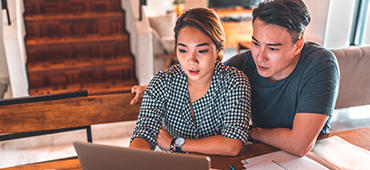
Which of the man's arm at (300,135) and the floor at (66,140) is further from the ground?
the man's arm at (300,135)

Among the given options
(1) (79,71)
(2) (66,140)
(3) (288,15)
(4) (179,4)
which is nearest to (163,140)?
(3) (288,15)

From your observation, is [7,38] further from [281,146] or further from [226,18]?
[226,18]

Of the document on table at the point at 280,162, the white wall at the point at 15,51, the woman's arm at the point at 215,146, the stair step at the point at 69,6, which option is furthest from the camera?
the stair step at the point at 69,6

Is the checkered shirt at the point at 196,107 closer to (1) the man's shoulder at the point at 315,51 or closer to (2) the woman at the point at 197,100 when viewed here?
(2) the woman at the point at 197,100

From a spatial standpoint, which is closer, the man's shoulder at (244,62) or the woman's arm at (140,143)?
the woman's arm at (140,143)

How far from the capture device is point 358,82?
2.17 meters

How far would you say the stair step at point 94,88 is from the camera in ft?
10.3

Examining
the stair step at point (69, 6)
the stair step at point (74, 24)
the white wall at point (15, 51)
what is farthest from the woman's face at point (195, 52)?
the stair step at point (69, 6)

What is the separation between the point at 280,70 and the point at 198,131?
43 cm

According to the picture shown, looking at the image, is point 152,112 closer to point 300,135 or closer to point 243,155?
point 243,155

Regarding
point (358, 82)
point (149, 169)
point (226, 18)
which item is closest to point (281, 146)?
point (149, 169)

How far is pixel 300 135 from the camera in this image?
1.18m

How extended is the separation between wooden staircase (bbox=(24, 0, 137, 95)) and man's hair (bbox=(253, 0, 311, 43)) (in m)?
2.23

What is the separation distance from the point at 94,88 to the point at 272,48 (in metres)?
2.37
